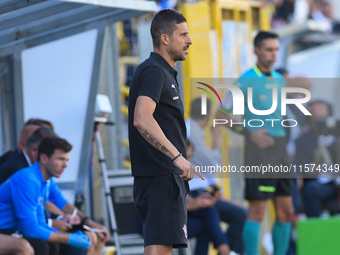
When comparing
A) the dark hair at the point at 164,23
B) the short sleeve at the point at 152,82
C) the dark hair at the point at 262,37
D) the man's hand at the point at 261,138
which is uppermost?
the dark hair at the point at 262,37

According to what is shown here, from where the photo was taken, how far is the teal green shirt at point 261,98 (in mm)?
5539

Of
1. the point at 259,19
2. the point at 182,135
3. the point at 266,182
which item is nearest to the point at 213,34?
the point at 259,19

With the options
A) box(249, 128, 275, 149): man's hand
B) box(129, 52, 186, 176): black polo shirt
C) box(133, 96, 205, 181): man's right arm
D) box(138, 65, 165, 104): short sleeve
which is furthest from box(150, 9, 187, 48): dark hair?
box(249, 128, 275, 149): man's hand

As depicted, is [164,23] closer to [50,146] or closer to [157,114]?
[157,114]

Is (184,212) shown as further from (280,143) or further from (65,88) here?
(65,88)

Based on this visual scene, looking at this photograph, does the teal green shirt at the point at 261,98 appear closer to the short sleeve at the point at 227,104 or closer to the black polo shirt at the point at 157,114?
the short sleeve at the point at 227,104

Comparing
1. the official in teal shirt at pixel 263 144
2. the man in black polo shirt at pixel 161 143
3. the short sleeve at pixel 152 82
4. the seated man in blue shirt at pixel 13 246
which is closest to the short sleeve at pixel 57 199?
the seated man in blue shirt at pixel 13 246

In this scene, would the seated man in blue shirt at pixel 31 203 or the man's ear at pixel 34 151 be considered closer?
the seated man in blue shirt at pixel 31 203

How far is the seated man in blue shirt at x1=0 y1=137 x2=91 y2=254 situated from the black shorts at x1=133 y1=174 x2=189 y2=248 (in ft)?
4.91

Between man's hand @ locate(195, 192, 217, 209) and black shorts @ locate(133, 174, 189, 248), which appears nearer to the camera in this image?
black shorts @ locate(133, 174, 189, 248)

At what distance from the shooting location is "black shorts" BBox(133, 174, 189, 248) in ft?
11.6

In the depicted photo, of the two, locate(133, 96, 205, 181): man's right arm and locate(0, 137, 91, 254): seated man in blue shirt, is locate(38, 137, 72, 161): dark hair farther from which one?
locate(133, 96, 205, 181): man's right arm

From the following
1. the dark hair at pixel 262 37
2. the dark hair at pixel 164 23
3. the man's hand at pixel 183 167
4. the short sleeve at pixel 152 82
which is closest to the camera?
the man's hand at pixel 183 167

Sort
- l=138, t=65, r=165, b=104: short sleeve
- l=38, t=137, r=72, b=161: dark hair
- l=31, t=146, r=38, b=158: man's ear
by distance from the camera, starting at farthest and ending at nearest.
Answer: l=31, t=146, r=38, b=158: man's ear < l=38, t=137, r=72, b=161: dark hair < l=138, t=65, r=165, b=104: short sleeve
